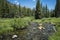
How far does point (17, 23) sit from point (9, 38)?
5.13 meters

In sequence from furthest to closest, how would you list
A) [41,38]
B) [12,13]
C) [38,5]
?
[12,13] → [38,5] → [41,38]

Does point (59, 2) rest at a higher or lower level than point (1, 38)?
higher

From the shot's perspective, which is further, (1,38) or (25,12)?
(25,12)

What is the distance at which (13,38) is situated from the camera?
16500mm

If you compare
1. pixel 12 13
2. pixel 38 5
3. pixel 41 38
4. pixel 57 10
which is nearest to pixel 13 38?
pixel 41 38

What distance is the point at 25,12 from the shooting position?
461 ft

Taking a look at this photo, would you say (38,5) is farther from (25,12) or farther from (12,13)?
(25,12)

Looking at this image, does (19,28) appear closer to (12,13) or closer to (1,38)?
(1,38)

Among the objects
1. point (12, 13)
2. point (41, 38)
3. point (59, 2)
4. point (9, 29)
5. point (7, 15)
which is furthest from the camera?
point (12, 13)

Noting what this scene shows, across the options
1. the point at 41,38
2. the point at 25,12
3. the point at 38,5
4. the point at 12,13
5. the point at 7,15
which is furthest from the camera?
the point at 25,12

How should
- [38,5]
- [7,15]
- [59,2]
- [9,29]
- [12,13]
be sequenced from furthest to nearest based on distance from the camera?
[12,13] < [7,15] < [38,5] < [59,2] < [9,29]

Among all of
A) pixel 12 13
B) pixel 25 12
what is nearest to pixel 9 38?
pixel 12 13

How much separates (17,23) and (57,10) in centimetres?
4801

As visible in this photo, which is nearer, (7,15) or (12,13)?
(7,15)
